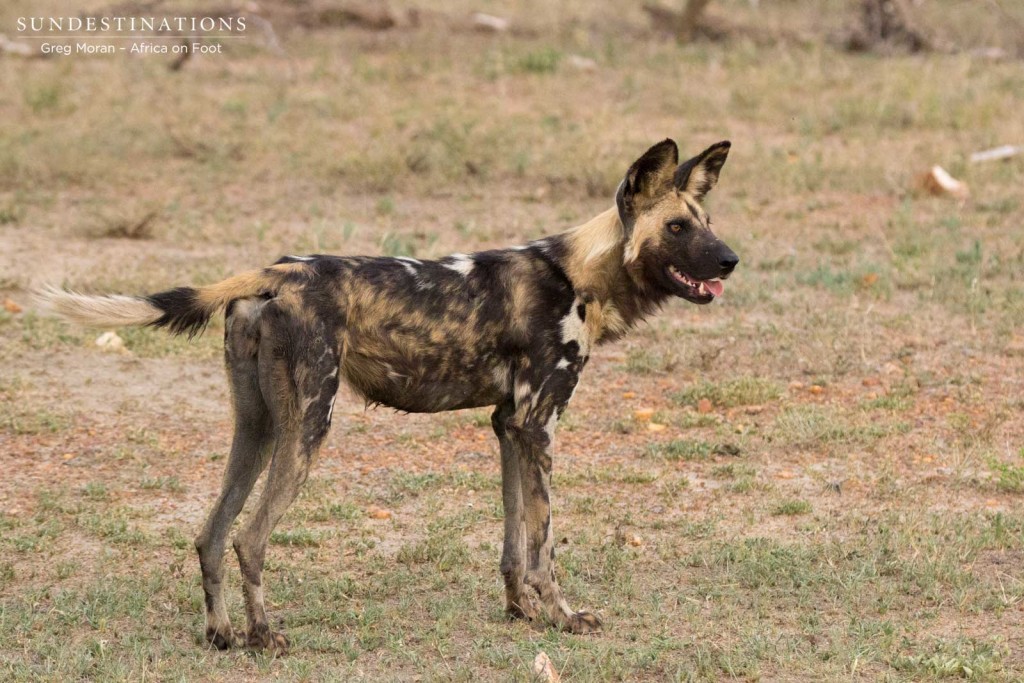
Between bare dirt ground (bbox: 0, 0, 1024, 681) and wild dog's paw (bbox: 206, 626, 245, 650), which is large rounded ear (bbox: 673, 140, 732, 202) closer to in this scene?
bare dirt ground (bbox: 0, 0, 1024, 681)

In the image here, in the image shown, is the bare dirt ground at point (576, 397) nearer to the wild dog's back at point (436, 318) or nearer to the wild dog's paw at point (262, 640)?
the wild dog's paw at point (262, 640)

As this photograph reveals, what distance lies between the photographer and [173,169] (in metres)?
11.8

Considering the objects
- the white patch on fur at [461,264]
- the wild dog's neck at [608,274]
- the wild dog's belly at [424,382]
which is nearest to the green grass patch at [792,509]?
the wild dog's neck at [608,274]

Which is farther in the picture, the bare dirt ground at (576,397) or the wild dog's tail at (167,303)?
the bare dirt ground at (576,397)

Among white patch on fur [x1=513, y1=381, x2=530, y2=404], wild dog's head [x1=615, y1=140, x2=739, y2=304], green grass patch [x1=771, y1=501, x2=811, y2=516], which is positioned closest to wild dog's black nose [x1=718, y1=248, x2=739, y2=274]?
wild dog's head [x1=615, y1=140, x2=739, y2=304]

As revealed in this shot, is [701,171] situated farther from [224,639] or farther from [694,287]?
[224,639]

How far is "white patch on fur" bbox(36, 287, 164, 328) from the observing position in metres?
4.38

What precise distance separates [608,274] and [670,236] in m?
0.26

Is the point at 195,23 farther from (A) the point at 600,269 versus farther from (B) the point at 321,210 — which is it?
(A) the point at 600,269

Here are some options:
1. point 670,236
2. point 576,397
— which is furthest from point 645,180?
point 576,397

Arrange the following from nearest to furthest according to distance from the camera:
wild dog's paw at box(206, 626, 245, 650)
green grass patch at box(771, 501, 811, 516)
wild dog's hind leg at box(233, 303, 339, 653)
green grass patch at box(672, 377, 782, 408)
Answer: wild dog's hind leg at box(233, 303, 339, 653) → wild dog's paw at box(206, 626, 245, 650) → green grass patch at box(771, 501, 811, 516) → green grass patch at box(672, 377, 782, 408)

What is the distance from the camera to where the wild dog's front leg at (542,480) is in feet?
16.2

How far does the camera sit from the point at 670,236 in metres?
5.01

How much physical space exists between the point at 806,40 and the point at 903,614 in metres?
12.9
